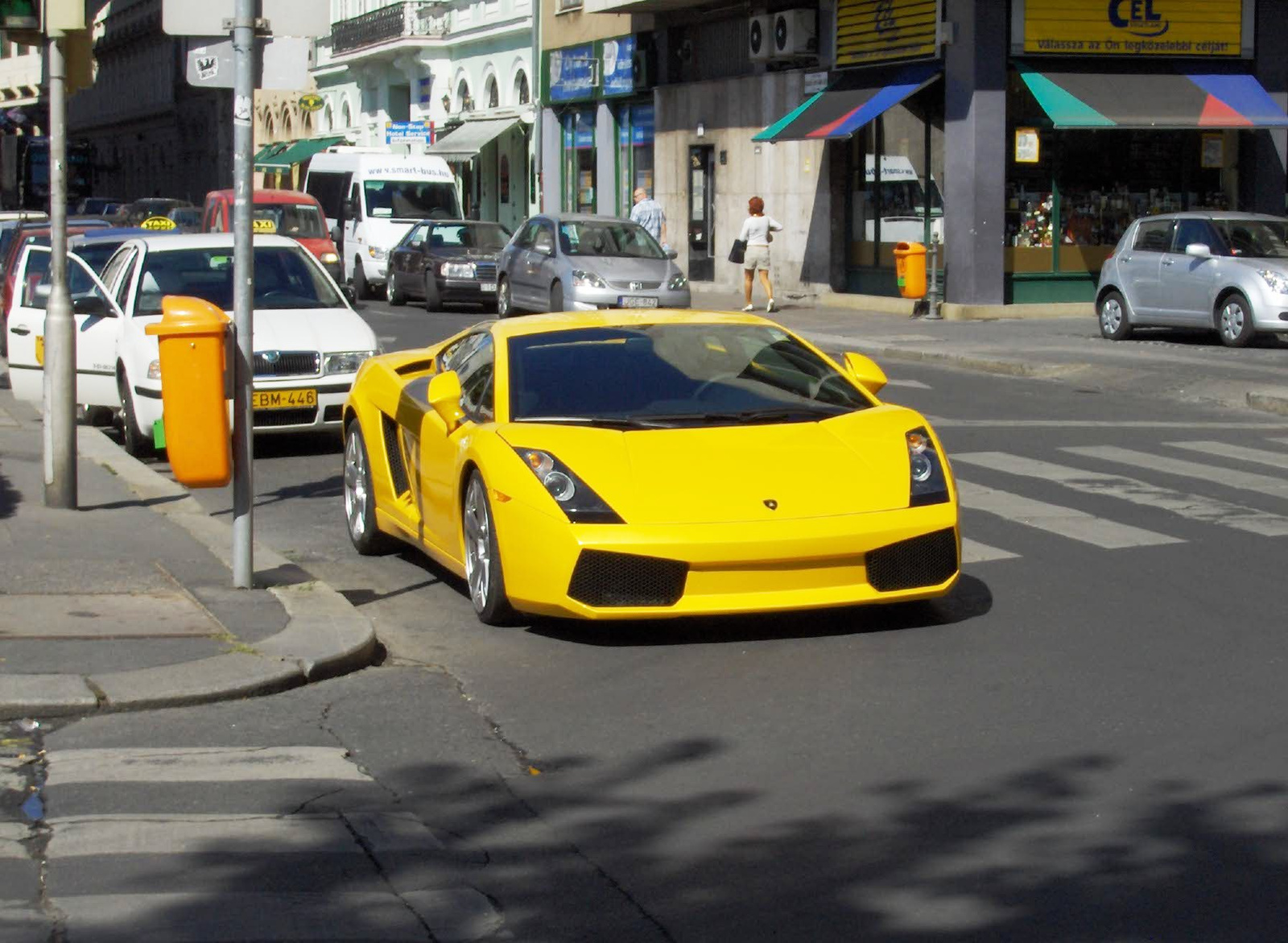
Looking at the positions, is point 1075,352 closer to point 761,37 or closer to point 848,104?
point 848,104

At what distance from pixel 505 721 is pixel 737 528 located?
1.34m

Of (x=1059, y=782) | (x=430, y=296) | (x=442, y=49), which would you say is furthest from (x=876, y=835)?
(x=442, y=49)

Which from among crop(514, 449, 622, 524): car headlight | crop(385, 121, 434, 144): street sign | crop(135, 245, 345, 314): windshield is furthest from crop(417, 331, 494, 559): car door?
crop(385, 121, 434, 144): street sign

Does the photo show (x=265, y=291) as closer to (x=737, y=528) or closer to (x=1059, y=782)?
(x=737, y=528)

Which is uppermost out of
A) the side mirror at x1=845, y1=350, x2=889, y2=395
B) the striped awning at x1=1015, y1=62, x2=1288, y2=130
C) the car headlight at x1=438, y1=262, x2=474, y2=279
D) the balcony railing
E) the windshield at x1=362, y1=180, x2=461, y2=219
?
the balcony railing

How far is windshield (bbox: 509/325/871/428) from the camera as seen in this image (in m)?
8.41

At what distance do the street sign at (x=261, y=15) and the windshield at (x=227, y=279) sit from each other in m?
6.17

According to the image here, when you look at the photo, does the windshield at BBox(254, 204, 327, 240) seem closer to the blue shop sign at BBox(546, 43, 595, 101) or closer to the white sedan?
the blue shop sign at BBox(546, 43, 595, 101)

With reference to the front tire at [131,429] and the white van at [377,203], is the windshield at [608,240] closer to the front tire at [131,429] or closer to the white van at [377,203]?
the white van at [377,203]

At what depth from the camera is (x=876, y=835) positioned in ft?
17.2

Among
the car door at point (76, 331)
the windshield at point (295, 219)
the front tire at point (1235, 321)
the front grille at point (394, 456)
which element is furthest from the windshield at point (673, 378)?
the windshield at point (295, 219)

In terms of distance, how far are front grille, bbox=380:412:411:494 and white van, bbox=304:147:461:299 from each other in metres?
26.6

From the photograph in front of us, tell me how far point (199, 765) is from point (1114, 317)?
19722 mm

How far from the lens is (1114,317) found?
2419 cm
